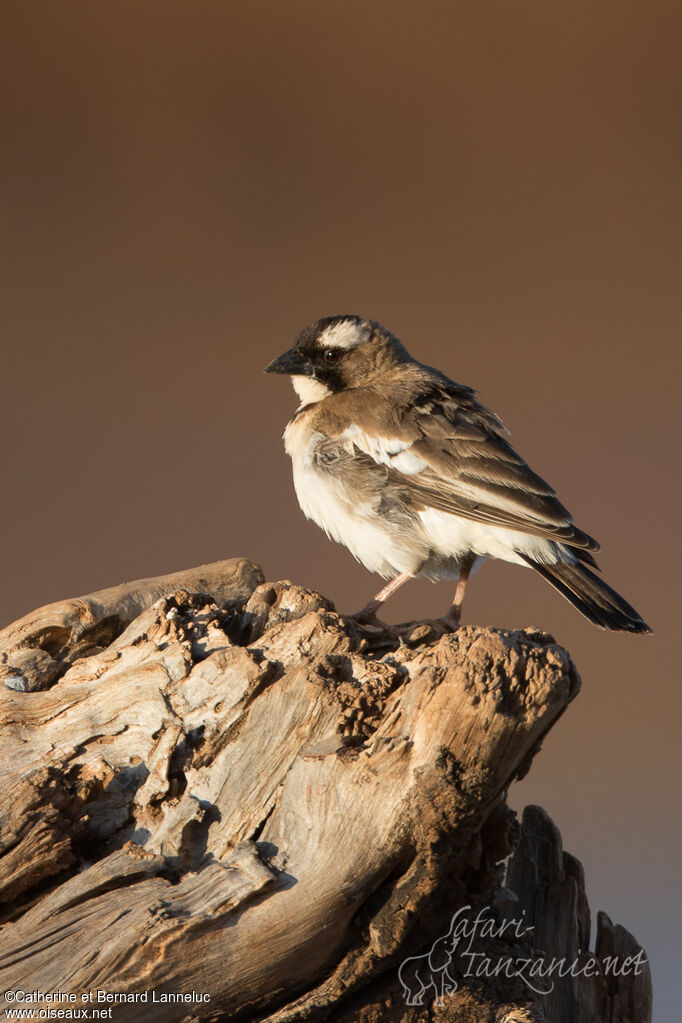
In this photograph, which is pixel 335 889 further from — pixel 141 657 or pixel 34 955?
pixel 141 657

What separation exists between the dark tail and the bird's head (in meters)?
1.72

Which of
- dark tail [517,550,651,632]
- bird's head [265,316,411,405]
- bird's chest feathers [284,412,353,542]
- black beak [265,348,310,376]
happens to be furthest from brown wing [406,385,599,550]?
black beak [265,348,310,376]

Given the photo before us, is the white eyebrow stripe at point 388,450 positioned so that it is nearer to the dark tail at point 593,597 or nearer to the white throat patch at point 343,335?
the dark tail at point 593,597

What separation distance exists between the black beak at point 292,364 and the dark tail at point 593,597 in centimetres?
186

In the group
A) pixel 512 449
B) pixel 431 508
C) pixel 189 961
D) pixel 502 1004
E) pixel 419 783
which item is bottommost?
pixel 189 961

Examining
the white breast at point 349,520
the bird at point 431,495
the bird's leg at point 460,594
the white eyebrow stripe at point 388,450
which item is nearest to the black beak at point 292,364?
the bird at point 431,495

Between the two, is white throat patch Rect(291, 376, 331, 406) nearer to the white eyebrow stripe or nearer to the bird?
the bird

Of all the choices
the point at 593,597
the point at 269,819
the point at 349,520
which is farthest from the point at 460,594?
the point at 269,819

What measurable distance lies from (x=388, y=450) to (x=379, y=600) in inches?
27.3

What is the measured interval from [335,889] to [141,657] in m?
1.11

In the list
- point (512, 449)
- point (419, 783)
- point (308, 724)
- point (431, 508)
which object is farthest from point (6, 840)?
point (512, 449)

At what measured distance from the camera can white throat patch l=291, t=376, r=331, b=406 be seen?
5.71 m

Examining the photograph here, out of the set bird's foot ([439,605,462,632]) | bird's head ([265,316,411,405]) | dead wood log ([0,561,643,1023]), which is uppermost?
bird's head ([265,316,411,405])

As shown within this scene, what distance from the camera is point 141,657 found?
345 cm
